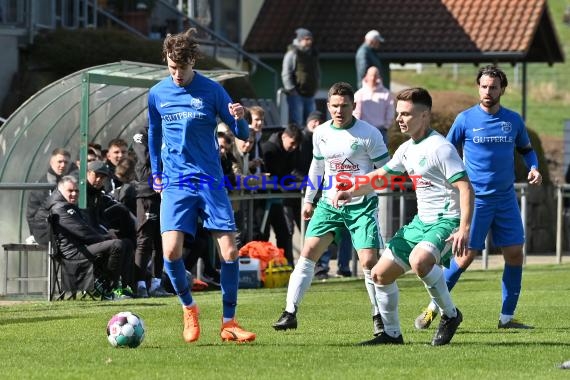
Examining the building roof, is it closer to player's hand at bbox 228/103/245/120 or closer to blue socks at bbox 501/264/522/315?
blue socks at bbox 501/264/522/315

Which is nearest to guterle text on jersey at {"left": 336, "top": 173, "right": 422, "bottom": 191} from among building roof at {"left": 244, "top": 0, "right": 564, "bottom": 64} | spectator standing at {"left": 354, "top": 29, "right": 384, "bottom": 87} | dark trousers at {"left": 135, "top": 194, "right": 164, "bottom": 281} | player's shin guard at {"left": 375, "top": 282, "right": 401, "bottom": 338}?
player's shin guard at {"left": 375, "top": 282, "right": 401, "bottom": 338}

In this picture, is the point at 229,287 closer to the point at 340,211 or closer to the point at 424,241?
the point at 340,211

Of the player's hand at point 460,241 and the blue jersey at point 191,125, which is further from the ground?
the blue jersey at point 191,125

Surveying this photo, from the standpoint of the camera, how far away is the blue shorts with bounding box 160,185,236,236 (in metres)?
11.5

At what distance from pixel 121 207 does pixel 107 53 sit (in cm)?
863

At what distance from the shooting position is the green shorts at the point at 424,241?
36.4 ft

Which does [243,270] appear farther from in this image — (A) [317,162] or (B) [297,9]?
(B) [297,9]

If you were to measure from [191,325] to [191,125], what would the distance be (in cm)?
152

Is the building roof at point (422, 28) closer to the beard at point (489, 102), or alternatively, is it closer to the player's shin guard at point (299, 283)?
the beard at point (489, 102)

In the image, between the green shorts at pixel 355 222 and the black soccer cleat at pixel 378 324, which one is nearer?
the black soccer cleat at pixel 378 324

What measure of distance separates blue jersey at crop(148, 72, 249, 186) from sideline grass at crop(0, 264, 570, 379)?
4.36ft

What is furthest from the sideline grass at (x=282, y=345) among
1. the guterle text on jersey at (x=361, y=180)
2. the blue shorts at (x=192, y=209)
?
the guterle text on jersey at (x=361, y=180)

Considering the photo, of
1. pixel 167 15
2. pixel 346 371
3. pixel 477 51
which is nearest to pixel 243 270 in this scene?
pixel 346 371

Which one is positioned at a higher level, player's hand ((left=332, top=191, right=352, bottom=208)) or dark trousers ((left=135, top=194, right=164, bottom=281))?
player's hand ((left=332, top=191, right=352, bottom=208))
